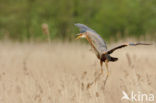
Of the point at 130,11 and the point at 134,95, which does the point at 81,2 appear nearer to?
the point at 130,11

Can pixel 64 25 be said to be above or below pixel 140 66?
below

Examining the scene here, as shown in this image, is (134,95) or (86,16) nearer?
(134,95)

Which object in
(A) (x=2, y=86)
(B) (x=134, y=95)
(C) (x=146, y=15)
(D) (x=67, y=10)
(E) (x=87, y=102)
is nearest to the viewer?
(E) (x=87, y=102)

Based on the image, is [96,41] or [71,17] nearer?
[96,41]

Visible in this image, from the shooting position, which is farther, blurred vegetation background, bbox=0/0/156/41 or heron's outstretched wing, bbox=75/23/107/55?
blurred vegetation background, bbox=0/0/156/41

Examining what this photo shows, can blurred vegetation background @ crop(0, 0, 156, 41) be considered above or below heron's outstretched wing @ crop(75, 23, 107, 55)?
below

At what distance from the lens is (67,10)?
22.2m

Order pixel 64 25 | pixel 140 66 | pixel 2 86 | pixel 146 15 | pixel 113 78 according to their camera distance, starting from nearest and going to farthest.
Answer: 1. pixel 2 86
2. pixel 113 78
3. pixel 140 66
4. pixel 64 25
5. pixel 146 15

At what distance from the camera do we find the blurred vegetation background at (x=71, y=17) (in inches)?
830

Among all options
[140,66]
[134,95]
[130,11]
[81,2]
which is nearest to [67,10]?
[81,2]

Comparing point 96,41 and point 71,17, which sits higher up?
point 96,41

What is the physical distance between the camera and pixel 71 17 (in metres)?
22.0

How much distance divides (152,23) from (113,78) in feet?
66.8

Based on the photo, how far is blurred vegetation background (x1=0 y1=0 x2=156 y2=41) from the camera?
21078 mm
